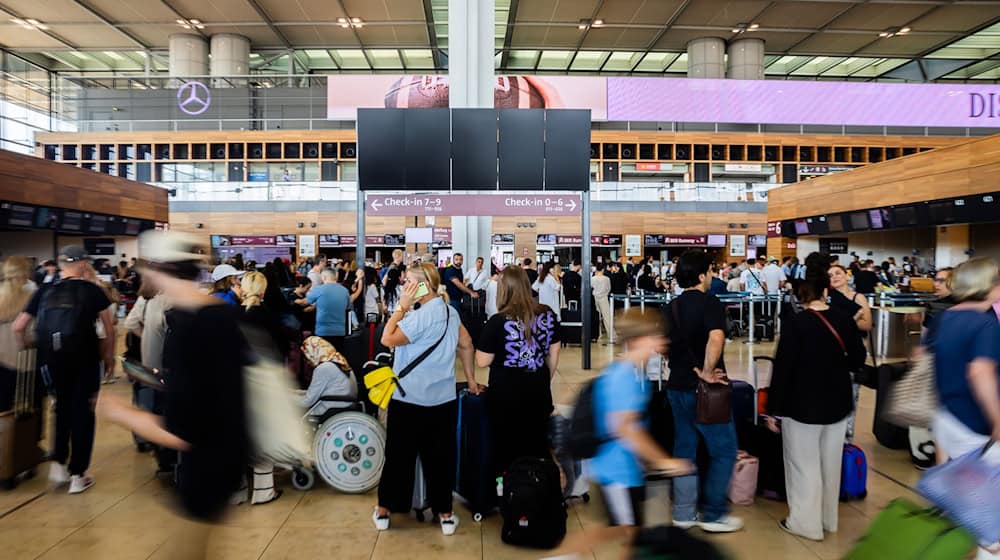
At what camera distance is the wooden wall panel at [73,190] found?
12195 mm

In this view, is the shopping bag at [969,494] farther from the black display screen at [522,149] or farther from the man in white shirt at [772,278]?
the man in white shirt at [772,278]

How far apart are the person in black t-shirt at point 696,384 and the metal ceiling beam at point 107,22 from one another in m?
26.7

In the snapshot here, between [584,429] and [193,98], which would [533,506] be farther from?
[193,98]

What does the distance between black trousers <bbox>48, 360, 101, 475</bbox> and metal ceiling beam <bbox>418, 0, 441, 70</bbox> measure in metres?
21.6

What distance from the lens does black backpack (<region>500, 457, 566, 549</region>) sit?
11.1 feet

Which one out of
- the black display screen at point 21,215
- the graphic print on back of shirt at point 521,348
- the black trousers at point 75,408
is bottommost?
the black trousers at point 75,408

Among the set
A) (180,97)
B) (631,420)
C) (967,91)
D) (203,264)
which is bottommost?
(631,420)

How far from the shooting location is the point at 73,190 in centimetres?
1417

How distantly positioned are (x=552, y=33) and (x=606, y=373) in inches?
1036

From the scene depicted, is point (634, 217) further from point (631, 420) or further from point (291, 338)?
point (631, 420)

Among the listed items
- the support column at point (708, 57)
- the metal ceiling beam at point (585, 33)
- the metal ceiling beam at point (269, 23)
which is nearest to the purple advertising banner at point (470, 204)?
the metal ceiling beam at point (585, 33)

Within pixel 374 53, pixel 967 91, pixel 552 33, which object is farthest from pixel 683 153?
pixel 374 53

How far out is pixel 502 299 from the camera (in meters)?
3.80

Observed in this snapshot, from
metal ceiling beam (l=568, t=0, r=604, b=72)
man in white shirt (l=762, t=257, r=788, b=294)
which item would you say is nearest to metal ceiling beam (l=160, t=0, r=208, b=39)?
metal ceiling beam (l=568, t=0, r=604, b=72)
